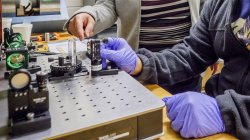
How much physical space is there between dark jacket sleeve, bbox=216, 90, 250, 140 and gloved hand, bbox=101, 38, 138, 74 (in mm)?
297

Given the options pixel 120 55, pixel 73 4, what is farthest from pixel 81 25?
pixel 73 4

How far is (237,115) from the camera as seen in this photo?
1.97 ft

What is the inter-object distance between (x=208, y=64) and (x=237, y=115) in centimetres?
44

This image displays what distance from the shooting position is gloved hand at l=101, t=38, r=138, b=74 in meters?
0.76

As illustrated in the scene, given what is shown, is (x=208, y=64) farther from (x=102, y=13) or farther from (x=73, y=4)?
(x=73, y=4)

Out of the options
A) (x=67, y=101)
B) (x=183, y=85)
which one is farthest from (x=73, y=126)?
(x=183, y=85)

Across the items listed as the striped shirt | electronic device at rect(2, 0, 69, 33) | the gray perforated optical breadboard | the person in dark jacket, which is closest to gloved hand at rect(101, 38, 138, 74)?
the person in dark jacket

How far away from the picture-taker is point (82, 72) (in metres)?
0.68

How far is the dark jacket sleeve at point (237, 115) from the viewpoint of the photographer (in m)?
0.59

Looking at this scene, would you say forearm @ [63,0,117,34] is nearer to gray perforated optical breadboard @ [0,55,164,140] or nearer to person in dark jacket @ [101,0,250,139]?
person in dark jacket @ [101,0,250,139]

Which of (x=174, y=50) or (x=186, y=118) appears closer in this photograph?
(x=186, y=118)

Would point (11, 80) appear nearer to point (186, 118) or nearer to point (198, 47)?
point (186, 118)

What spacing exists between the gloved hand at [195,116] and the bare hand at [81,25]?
429 mm

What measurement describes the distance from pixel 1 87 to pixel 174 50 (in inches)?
24.3
